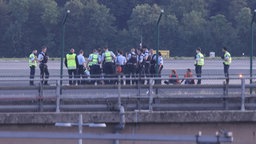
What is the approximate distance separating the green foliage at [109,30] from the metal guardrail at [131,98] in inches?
1219

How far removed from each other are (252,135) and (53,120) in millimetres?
3945

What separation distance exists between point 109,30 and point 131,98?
35.6m

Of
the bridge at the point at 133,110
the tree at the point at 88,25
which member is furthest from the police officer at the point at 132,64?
the tree at the point at 88,25

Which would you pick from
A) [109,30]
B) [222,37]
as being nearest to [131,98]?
[222,37]

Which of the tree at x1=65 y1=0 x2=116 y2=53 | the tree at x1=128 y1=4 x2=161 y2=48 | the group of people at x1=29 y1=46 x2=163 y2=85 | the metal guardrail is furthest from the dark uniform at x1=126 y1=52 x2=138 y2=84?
the tree at x1=65 y1=0 x2=116 y2=53

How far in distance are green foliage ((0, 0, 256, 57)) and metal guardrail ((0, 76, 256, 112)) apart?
31.0m

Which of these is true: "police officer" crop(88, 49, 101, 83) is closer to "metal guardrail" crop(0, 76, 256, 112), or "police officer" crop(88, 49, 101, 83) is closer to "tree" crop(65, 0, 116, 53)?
"metal guardrail" crop(0, 76, 256, 112)

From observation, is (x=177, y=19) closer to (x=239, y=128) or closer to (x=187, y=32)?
(x=187, y=32)

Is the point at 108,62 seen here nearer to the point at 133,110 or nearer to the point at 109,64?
the point at 109,64

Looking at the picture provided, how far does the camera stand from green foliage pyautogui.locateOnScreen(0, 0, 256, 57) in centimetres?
5109

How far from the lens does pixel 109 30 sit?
2111 inches

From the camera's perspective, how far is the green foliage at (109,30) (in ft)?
168

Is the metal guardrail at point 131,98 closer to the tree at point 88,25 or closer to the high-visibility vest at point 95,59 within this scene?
the high-visibility vest at point 95,59


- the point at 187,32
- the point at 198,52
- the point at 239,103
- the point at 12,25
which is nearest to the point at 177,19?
the point at 187,32
